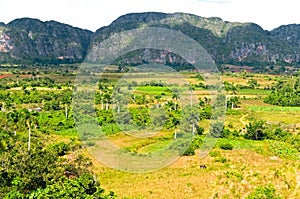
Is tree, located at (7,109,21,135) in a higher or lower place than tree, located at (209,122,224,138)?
higher

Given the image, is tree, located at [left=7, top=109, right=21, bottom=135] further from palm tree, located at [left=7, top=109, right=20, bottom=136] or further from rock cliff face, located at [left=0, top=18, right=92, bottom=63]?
rock cliff face, located at [left=0, top=18, right=92, bottom=63]

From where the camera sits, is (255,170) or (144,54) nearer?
(255,170)

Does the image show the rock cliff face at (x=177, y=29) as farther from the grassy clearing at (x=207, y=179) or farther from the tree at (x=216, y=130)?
the grassy clearing at (x=207, y=179)

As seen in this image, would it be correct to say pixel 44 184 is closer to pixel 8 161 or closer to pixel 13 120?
pixel 8 161

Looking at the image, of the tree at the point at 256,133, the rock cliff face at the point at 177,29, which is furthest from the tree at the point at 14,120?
the rock cliff face at the point at 177,29

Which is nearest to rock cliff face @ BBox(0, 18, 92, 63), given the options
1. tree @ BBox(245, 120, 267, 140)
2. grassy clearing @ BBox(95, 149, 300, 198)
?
tree @ BBox(245, 120, 267, 140)

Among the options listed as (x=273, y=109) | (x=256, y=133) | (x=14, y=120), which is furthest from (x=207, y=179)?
(x=273, y=109)

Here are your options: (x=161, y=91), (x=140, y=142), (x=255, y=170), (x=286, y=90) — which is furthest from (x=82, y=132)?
(x=286, y=90)

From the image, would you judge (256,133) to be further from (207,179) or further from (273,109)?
(273,109)
